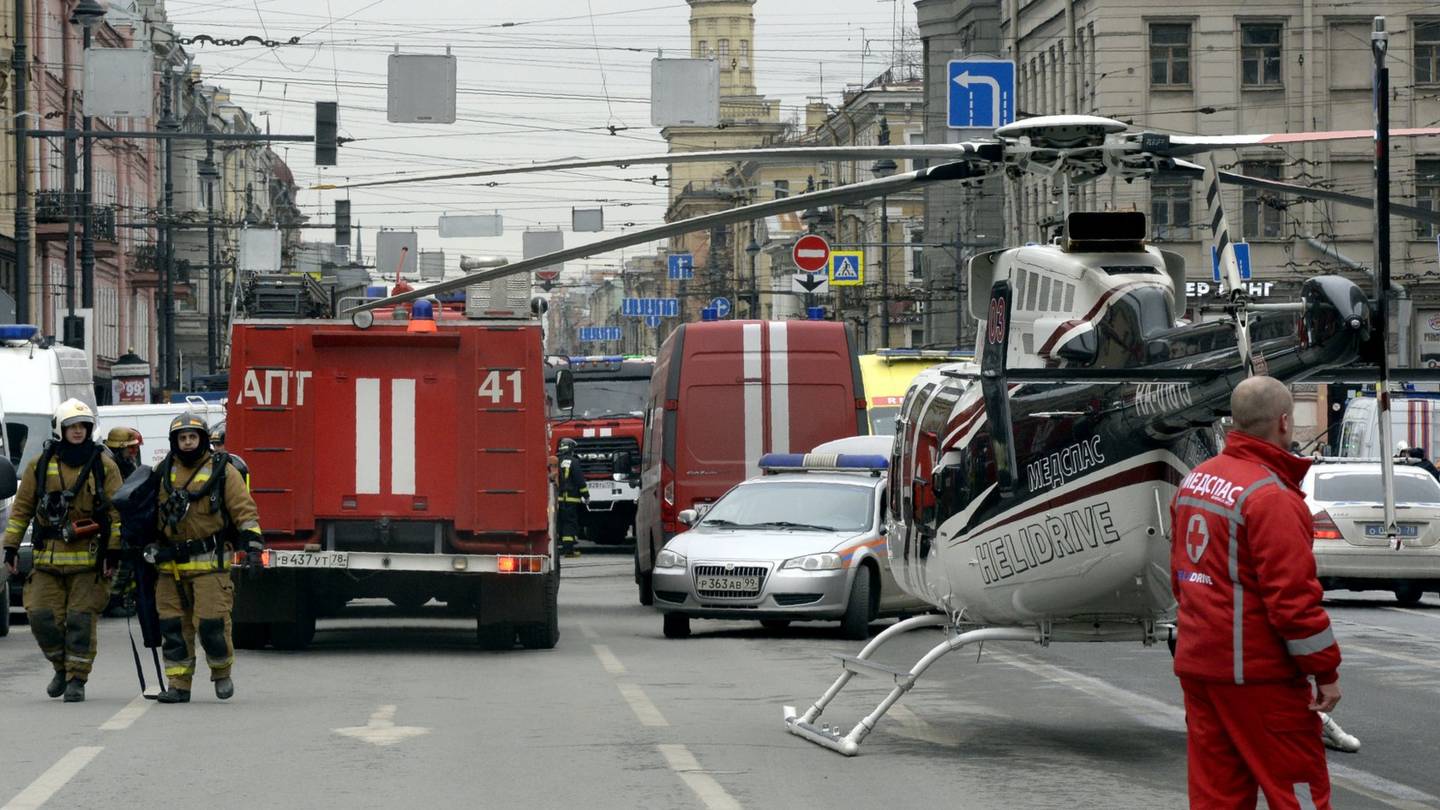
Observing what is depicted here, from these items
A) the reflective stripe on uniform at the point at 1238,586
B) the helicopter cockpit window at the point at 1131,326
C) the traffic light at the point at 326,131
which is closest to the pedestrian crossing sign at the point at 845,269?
the traffic light at the point at 326,131

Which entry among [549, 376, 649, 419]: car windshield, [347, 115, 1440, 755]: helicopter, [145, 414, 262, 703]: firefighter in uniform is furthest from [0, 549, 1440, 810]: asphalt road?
[549, 376, 649, 419]: car windshield

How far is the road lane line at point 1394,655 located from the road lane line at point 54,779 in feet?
34.2

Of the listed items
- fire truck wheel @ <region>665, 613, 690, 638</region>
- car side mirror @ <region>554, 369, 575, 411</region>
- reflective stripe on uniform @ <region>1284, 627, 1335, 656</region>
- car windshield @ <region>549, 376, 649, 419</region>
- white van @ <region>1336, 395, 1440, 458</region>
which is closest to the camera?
reflective stripe on uniform @ <region>1284, 627, 1335, 656</region>

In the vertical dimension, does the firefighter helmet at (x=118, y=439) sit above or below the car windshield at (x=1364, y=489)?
above

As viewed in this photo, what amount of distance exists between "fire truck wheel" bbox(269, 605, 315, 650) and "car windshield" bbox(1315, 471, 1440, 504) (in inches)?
477

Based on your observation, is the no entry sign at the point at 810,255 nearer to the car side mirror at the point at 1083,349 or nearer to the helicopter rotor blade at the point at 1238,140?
the car side mirror at the point at 1083,349

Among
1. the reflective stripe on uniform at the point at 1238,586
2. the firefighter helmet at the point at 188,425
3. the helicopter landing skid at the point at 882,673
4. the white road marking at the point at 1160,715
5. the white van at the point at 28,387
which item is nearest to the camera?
the reflective stripe on uniform at the point at 1238,586

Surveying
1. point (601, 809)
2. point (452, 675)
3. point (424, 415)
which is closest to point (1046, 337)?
point (601, 809)

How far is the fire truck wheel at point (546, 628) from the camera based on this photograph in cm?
1884

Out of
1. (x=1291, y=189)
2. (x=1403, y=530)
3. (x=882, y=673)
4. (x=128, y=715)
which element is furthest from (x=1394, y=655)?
(x=128, y=715)

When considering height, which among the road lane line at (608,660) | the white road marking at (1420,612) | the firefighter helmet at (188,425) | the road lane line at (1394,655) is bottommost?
the white road marking at (1420,612)

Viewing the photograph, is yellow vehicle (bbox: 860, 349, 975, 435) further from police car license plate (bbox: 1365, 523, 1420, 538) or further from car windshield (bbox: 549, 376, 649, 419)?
police car license plate (bbox: 1365, 523, 1420, 538)

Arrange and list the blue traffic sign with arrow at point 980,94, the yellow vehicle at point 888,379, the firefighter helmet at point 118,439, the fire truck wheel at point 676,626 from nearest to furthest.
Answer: the firefighter helmet at point 118,439
the fire truck wheel at point 676,626
the yellow vehicle at point 888,379
the blue traffic sign with arrow at point 980,94

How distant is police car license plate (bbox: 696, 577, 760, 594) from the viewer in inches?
806
